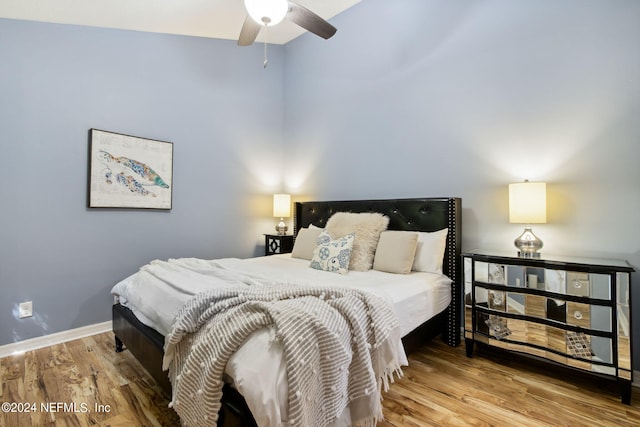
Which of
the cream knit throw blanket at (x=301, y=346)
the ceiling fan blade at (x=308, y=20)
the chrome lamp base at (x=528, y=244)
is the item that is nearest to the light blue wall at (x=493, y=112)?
the chrome lamp base at (x=528, y=244)

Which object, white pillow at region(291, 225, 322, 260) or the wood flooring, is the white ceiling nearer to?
white pillow at region(291, 225, 322, 260)

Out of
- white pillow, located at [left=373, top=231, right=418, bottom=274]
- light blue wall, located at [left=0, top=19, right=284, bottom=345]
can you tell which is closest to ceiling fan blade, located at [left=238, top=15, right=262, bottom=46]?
light blue wall, located at [left=0, top=19, right=284, bottom=345]

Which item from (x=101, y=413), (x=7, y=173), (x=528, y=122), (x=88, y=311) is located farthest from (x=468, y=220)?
(x=7, y=173)

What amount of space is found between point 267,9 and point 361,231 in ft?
5.84

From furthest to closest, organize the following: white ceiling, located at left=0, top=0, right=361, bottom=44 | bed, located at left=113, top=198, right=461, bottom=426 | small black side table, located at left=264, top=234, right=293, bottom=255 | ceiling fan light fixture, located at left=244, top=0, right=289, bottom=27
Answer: small black side table, located at left=264, top=234, right=293, bottom=255
white ceiling, located at left=0, top=0, right=361, bottom=44
ceiling fan light fixture, located at left=244, top=0, right=289, bottom=27
bed, located at left=113, top=198, right=461, bottom=426

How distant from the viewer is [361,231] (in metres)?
2.72

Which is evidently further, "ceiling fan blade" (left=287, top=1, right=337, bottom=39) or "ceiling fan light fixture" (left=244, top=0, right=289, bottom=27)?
A: "ceiling fan blade" (left=287, top=1, right=337, bottom=39)

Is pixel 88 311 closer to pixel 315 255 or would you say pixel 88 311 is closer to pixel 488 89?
Result: pixel 315 255

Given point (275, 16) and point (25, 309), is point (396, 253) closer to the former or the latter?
point (275, 16)

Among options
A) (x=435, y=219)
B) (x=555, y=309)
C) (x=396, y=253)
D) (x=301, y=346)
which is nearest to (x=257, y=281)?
(x=301, y=346)

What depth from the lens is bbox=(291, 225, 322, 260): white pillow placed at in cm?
304

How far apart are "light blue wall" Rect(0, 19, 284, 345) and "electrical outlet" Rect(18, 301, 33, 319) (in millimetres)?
29

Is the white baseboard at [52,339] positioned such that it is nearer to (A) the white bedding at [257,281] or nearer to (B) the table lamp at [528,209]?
(A) the white bedding at [257,281]

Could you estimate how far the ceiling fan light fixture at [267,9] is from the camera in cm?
193
